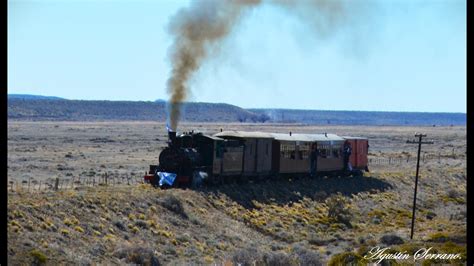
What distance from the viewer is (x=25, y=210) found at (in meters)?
23.6

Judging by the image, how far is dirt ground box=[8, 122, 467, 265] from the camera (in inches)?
914

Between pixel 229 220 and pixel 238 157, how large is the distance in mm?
5123

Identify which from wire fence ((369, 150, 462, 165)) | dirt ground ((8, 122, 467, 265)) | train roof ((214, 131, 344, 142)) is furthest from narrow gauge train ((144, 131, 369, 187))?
wire fence ((369, 150, 462, 165))

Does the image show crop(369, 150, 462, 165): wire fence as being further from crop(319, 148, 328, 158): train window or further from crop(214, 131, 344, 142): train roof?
crop(319, 148, 328, 158): train window

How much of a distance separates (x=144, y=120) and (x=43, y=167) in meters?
144

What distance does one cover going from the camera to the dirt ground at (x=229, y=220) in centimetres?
2322

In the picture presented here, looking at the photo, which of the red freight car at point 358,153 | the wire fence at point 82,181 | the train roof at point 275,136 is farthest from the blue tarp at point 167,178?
the red freight car at point 358,153

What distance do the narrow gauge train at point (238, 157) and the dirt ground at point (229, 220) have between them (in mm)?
777

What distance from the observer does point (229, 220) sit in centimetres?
3134

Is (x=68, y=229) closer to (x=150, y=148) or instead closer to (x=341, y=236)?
(x=341, y=236)

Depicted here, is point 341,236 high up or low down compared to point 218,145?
down

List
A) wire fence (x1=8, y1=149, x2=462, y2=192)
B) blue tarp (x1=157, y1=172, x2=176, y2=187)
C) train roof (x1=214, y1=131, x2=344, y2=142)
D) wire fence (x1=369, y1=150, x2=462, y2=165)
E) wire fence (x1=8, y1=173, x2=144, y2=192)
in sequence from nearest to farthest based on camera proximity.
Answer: blue tarp (x1=157, y1=172, x2=176, y2=187) < wire fence (x1=8, y1=149, x2=462, y2=192) < train roof (x1=214, y1=131, x2=344, y2=142) < wire fence (x1=8, y1=173, x2=144, y2=192) < wire fence (x1=369, y1=150, x2=462, y2=165)

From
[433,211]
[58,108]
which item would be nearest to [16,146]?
[433,211]

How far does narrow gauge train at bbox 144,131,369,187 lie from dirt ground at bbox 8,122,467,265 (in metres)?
0.78
